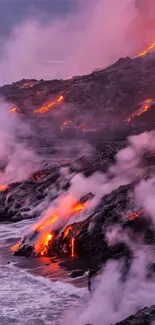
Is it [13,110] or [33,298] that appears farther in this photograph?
[13,110]

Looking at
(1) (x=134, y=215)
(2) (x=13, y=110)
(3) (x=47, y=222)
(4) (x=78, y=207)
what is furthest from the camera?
(2) (x=13, y=110)

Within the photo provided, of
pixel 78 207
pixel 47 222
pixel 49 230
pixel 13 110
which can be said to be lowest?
pixel 49 230

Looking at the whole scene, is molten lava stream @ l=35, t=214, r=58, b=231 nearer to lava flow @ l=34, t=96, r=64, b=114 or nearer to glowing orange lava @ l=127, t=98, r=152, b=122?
glowing orange lava @ l=127, t=98, r=152, b=122

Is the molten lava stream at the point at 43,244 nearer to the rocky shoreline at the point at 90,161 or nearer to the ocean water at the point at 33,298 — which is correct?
the rocky shoreline at the point at 90,161

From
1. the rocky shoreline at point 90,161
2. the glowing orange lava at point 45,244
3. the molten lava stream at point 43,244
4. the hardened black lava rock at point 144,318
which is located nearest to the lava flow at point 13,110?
the rocky shoreline at point 90,161

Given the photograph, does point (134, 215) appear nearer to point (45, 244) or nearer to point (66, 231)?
point (66, 231)

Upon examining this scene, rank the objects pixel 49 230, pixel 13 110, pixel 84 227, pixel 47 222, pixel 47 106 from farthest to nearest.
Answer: pixel 13 110 < pixel 47 106 < pixel 47 222 < pixel 49 230 < pixel 84 227

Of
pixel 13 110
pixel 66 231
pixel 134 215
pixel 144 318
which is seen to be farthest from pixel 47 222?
pixel 13 110

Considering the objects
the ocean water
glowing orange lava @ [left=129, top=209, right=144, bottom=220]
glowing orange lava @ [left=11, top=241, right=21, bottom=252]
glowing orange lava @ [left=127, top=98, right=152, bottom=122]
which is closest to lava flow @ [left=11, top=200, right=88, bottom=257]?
glowing orange lava @ [left=11, top=241, right=21, bottom=252]

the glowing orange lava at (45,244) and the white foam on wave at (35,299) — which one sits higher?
the glowing orange lava at (45,244)
